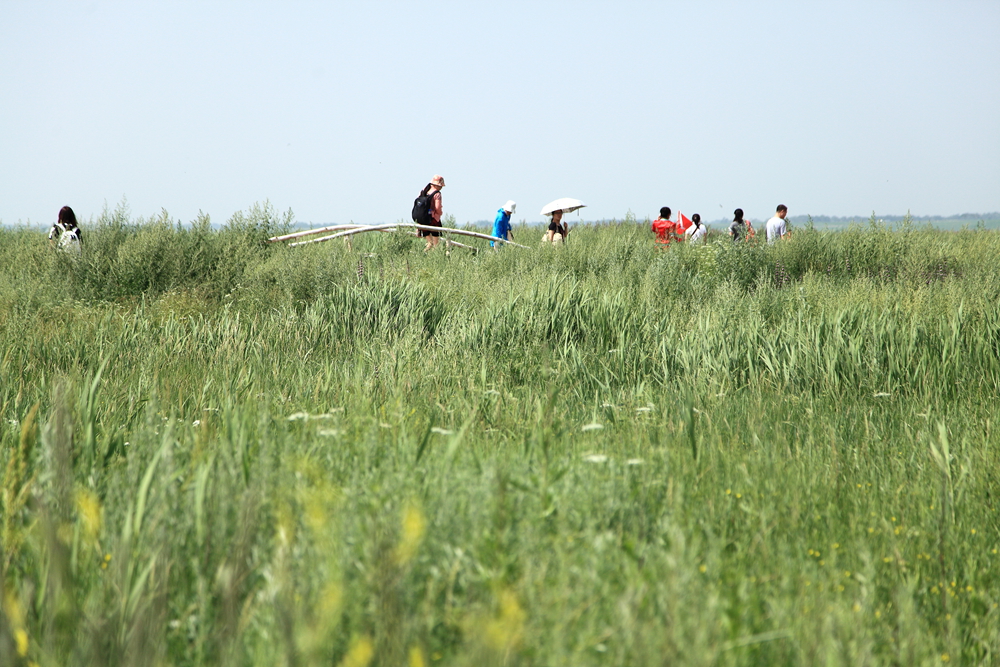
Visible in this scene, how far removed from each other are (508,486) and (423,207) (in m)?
12.0

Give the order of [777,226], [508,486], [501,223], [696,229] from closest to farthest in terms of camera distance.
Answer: [508,486] → [777,226] → [501,223] → [696,229]

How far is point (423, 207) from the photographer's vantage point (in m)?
13.9

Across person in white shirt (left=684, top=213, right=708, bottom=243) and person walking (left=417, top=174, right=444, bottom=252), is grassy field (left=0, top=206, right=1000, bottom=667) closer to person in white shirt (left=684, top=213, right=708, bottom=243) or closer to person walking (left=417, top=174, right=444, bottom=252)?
person walking (left=417, top=174, right=444, bottom=252)

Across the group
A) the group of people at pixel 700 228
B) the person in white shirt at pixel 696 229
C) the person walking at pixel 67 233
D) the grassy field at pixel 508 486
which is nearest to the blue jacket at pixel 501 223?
the group of people at pixel 700 228

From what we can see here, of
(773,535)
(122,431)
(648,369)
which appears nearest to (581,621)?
(773,535)

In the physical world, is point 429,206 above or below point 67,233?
above

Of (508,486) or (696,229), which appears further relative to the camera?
(696,229)

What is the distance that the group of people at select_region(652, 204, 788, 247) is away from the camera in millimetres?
12992

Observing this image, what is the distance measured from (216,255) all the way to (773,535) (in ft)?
29.7

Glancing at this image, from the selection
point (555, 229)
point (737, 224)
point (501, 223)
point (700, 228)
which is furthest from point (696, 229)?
point (501, 223)

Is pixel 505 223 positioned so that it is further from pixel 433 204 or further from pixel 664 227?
pixel 664 227

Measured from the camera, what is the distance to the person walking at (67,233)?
9.71 meters

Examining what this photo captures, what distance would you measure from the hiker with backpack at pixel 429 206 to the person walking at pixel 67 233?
5.77 metres

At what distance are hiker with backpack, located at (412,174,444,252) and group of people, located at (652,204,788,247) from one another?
14.0ft
